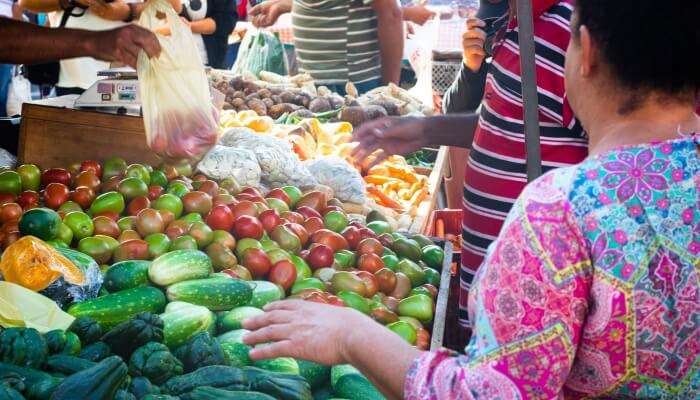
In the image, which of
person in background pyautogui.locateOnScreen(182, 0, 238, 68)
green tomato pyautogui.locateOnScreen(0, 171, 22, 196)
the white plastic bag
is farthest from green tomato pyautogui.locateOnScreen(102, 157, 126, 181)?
the white plastic bag

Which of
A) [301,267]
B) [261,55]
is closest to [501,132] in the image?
[301,267]

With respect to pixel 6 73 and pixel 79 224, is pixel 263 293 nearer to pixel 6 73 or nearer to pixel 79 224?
pixel 79 224

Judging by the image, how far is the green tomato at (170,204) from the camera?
9.56 feet

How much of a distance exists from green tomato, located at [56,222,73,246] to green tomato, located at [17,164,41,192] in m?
0.62

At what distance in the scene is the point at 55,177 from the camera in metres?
3.13

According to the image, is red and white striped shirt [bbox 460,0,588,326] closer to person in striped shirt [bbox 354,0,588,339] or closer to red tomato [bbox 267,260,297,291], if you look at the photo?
person in striped shirt [bbox 354,0,588,339]

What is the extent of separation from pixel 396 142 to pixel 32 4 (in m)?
3.92

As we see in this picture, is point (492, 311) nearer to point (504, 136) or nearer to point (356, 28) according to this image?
point (504, 136)

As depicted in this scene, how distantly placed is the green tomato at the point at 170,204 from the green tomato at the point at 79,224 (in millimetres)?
311

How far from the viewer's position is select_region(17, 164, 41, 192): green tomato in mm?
3088

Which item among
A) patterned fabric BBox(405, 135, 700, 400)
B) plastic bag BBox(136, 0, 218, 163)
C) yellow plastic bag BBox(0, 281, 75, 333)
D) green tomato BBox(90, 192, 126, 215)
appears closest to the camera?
patterned fabric BBox(405, 135, 700, 400)

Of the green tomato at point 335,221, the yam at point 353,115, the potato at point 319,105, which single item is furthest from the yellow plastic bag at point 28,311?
the potato at point 319,105

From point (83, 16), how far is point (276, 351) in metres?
4.74

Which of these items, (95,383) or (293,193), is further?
(293,193)
